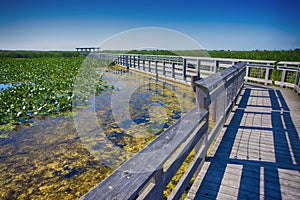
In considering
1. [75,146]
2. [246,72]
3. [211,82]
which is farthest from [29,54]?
[211,82]

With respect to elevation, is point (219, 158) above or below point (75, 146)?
above

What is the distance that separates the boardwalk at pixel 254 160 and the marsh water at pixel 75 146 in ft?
5.48

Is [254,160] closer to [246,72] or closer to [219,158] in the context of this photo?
[219,158]

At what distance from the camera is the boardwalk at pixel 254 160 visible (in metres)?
2.36

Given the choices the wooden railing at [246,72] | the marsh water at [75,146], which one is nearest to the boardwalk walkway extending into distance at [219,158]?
the marsh water at [75,146]

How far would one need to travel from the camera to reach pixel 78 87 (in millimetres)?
10805

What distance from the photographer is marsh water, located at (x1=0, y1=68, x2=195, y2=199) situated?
10.5ft

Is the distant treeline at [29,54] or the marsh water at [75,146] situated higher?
the distant treeline at [29,54]

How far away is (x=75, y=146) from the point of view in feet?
14.5

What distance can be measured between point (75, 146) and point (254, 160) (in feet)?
11.2

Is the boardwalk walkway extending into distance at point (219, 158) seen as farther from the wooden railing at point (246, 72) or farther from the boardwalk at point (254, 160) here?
the wooden railing at point (246, 72)

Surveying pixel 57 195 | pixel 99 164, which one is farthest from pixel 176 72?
pixel 57 195

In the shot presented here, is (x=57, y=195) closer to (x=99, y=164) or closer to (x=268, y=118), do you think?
(x=99, y=164)

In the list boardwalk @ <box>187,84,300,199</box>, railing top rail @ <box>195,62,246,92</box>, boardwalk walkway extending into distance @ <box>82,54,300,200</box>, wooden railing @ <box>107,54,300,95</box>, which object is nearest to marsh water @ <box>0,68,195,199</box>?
boardwalk walkway extending into distance @ <box>82,54,300,200</box>
